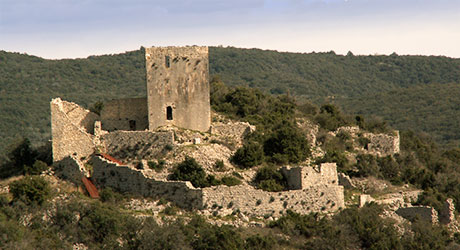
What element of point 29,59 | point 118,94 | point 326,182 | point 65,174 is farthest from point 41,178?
point 29,59

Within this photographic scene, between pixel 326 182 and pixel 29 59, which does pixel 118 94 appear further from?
pixel 326 182

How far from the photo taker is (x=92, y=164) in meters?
36.6

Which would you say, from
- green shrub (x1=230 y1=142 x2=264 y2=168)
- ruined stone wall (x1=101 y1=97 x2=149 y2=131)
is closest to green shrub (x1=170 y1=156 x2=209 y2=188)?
green shrub (x1=230 y1=142 x2=264 y2=168)

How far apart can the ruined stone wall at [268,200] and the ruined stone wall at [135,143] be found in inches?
169

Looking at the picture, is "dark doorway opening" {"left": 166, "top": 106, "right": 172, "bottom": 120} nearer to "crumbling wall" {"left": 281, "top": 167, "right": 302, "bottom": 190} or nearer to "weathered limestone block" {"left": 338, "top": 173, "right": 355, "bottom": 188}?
"crumbling wall" {"left": 281, "top": 167, "right": 302, "bottom": 190}

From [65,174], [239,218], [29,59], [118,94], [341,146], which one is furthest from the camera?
[29,59]

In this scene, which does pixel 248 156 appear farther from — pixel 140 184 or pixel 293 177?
pixel 140 184

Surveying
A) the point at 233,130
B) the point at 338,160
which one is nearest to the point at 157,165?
the point at 233,130

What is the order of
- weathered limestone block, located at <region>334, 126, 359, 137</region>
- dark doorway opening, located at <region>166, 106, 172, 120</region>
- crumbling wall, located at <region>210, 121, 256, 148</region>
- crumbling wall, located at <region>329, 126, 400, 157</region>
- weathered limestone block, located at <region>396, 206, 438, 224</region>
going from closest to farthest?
weathered limestone block, located at <region>396, 206, 438, 224</region>
dark doorway opening, located at <region>166, 106, 172, 120</region>
crumbling wall, located at <region>210, 121, 256, 148</region>
crumbling wall, located at <region>329, 126, 400, 157</region>
weathered limestone block, located at <region>334, 126, 359, 137</region>

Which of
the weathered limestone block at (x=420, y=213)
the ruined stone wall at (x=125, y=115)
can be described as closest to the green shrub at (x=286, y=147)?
the weathered limestone block at (x=420, y=213)

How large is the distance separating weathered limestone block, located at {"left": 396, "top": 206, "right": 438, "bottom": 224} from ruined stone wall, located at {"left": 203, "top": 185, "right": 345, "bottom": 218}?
3.18 meters

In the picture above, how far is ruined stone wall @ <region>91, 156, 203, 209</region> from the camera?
33.5m

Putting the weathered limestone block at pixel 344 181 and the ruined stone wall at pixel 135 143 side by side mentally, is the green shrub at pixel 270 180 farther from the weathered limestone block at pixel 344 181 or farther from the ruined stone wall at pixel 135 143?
the ruined stone wall at pixel 135 143

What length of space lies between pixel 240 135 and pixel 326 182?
5601 mm
